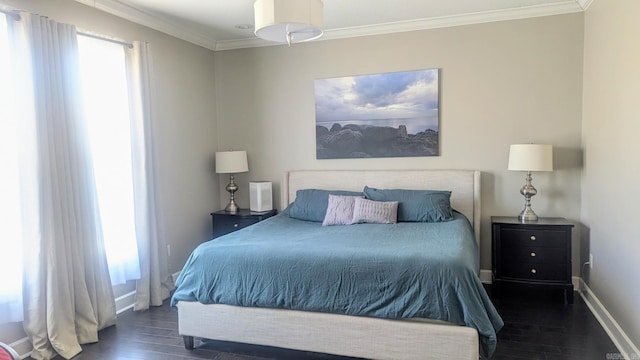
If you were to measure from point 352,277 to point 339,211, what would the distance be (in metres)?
1.45

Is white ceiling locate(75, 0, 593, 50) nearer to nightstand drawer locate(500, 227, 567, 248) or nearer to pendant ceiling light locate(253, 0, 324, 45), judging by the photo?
pendant ceiling light locate(253, 0, 324, 45)

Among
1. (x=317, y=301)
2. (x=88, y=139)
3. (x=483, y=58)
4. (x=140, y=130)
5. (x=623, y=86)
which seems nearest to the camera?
(x=317, y=301)

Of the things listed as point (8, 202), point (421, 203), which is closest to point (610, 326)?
point (421, 203)

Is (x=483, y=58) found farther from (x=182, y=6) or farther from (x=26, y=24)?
(x=26, y=24)

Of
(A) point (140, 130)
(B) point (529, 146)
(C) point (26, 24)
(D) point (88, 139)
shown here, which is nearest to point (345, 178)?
(B) point (529, 146)

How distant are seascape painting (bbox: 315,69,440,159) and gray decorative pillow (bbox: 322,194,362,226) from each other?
722 mm

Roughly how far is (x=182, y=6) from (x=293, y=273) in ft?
8.47

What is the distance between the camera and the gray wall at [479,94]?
158 inches

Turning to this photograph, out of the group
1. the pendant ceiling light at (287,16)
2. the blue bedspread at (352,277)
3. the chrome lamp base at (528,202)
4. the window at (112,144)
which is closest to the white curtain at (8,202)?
the window at (112,144)

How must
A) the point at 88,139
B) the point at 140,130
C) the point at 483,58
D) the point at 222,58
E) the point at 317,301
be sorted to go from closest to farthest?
the point at 317,301 → the point at 88,139 → the point at 140,130 → the point at 483,58 → the point at 222,58

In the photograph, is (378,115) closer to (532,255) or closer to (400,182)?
(400,182)

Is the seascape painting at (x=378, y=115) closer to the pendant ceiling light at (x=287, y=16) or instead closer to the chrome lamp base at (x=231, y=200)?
the chrome lamp base at (x=231, y=200)

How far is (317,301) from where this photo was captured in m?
2.64

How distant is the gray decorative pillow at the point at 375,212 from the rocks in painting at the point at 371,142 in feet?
2.54
